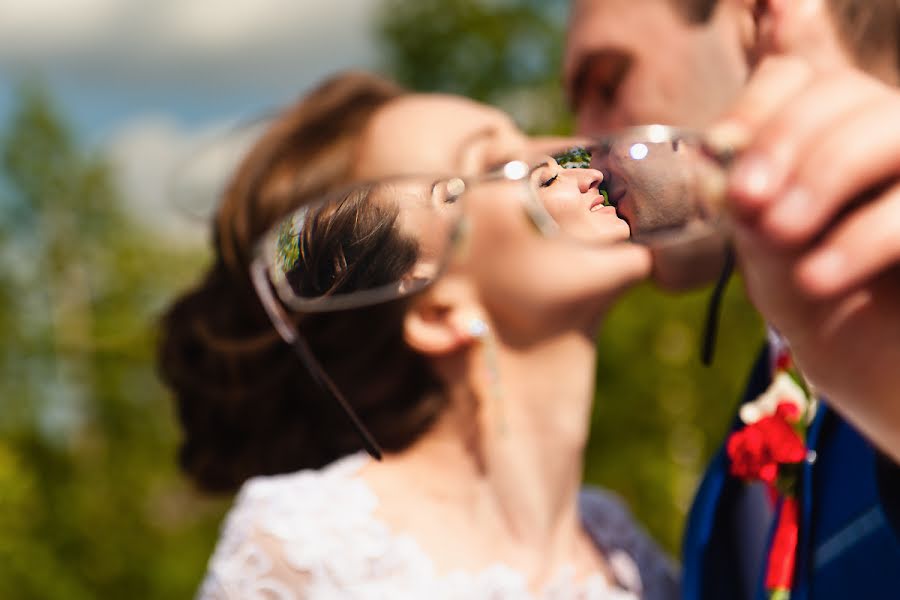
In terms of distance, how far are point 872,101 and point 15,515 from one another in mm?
8010

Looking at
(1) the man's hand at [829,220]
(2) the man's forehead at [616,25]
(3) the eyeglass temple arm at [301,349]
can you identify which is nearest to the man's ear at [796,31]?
(2) the man's forehead at [616,25]

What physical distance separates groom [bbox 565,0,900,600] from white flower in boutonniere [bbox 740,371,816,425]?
11 cm

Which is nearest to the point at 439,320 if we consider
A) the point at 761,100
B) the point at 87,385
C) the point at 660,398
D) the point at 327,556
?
the point at 327,556

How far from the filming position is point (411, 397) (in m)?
2.03

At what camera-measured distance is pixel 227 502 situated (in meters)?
9.45

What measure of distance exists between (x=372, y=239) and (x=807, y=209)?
2.39 ft

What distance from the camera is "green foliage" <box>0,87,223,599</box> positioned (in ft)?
30.7

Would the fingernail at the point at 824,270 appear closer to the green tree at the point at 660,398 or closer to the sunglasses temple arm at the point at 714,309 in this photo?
the sunglasses temple arm at the point at 714,309

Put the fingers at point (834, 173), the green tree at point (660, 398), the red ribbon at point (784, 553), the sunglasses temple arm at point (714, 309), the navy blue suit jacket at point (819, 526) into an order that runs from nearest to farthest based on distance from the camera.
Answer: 1. the fingers at point (834, 173)
2. the navy blue suit jacket at point (819, 526)
3. the red ribbon at point (784, 553)
4. the sunglasses temple arm at point (714, 309)
5. the green tree at point (660, 398)

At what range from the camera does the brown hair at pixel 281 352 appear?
203 cm

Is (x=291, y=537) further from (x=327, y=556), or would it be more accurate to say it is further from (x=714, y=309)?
(x=714, y=309)

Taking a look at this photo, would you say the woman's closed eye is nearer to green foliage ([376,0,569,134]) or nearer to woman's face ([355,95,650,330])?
woman's face ([355,95,650,330])

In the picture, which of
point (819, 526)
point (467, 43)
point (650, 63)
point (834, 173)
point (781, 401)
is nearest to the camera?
point (834, 173)

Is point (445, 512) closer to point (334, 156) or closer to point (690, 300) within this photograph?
point (334, 156)
